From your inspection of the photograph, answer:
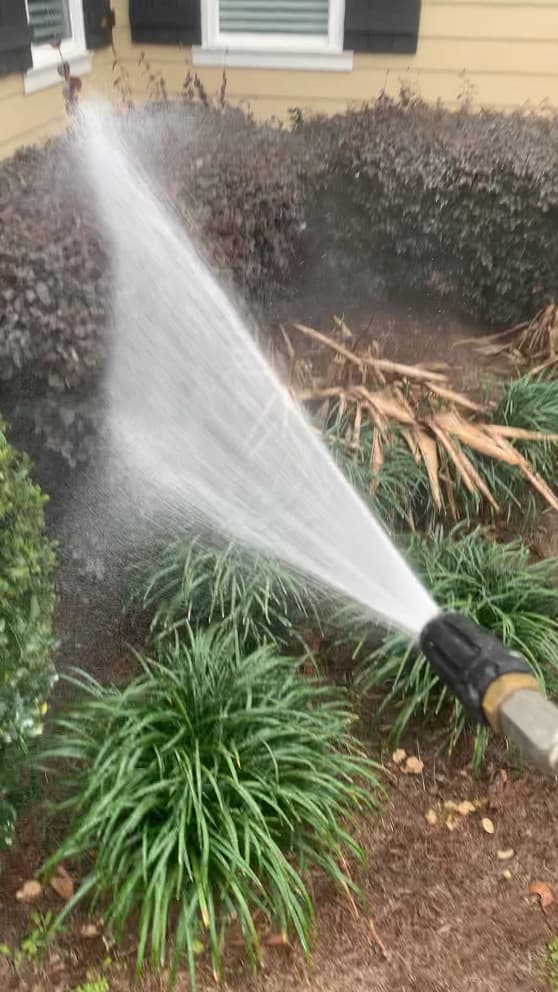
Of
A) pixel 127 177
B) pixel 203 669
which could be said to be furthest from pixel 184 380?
pixel 203 669

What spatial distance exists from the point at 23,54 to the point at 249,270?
2428 mm

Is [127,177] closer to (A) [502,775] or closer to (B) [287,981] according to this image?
(A) [502,775]

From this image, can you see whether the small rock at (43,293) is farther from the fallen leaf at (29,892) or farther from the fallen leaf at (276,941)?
the fallen leaf at (276,941)

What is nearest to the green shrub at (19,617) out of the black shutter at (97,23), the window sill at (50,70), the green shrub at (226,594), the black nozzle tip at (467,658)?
the green shrub at (226,594)

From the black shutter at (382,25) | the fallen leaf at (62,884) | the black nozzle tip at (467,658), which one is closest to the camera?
the black nozzle tip at (467,658)

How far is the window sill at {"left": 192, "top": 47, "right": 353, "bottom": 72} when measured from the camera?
6.52 m

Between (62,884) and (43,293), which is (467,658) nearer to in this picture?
(62,884)

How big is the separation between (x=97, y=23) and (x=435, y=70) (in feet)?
8.59

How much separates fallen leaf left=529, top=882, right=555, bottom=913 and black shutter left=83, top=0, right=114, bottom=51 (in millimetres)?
6153

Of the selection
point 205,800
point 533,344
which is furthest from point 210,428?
point 533,344

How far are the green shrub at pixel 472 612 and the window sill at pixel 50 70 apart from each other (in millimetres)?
4105

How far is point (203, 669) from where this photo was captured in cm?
266

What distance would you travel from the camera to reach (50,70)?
18.5 ft

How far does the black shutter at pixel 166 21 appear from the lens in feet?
20.8
